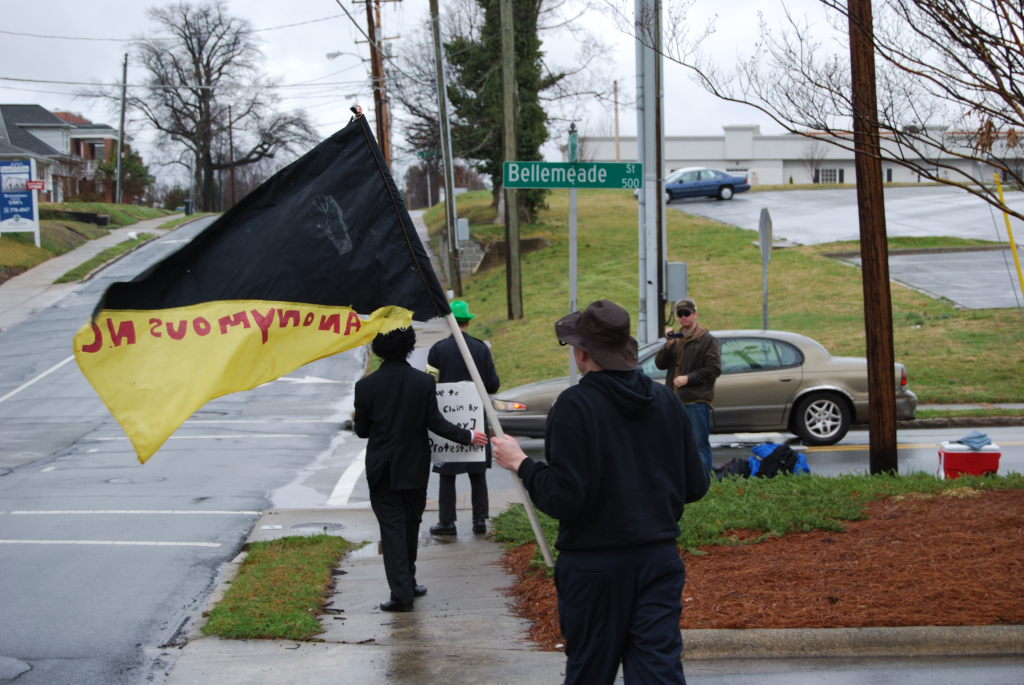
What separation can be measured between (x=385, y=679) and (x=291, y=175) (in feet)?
8.43

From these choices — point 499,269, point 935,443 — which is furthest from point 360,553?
point 499,269

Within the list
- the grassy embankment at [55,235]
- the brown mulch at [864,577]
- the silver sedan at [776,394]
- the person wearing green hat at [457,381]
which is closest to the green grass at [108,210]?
the grassy embankment at [55,235]

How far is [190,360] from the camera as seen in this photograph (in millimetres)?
4297

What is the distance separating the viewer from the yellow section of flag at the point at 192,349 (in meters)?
4.15

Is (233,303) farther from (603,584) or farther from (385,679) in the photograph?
(603,584)

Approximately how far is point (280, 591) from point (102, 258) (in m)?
36.6

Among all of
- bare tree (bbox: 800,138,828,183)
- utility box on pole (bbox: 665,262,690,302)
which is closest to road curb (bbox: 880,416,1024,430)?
utility box on pole (bbox: 665,262,690,302)

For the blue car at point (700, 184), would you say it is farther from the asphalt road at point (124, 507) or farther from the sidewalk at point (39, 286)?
the asphalt road at point (124, 507)

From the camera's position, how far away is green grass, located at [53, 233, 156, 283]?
3481cm

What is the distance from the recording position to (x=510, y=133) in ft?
67.2

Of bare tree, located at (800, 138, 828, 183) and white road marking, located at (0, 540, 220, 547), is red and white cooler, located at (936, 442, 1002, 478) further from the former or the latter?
bare tree, located at (800, 138, 828, 183)

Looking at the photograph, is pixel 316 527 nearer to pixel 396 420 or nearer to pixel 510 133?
pixel 396 420

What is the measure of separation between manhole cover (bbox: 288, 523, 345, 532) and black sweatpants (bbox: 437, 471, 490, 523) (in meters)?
1.14

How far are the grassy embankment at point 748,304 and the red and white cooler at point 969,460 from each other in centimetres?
680
